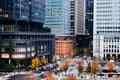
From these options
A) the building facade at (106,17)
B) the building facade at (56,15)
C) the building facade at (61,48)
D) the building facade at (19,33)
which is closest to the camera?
the building facade at (19,33)

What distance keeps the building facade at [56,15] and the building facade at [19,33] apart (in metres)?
51.2

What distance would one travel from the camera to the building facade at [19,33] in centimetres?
10812

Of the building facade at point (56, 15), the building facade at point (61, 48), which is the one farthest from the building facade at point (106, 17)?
the building facade at point (56, 15)

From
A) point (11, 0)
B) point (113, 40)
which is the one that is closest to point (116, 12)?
point (113, 40)

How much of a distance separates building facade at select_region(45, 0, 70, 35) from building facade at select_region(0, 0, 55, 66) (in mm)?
51193

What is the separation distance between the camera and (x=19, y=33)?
365 ft

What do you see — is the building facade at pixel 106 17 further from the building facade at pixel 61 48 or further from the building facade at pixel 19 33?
the building facade at pixel 19 33

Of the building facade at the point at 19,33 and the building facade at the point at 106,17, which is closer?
the building facade at the point at 19,33

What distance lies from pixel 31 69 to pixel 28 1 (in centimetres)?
2567

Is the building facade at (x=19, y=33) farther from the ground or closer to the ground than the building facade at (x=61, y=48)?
farther from the ground

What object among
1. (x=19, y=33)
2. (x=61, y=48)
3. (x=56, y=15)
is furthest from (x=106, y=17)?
(x=19, y=33)

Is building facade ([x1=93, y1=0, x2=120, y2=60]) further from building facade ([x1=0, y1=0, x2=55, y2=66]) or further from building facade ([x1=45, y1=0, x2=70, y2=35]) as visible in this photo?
building facade ([x1=0, y1=0, x2=55, y2=66])

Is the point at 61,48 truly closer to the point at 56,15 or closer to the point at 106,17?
the point at 56,15

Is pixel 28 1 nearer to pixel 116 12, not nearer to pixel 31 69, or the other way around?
pixel 31 69
